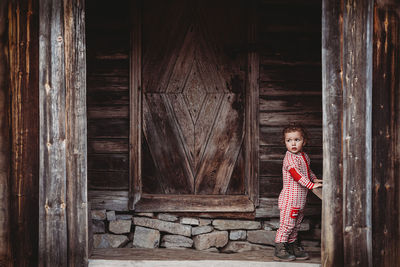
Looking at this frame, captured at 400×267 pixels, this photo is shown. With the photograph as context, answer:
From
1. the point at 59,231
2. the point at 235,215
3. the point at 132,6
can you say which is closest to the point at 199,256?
the point at 235,215

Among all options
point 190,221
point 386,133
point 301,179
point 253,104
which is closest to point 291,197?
point 301,179

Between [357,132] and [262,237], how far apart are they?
1.93 metres

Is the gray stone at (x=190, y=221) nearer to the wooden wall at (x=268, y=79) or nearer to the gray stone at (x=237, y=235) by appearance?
the gray stone at (x=237, y=235)

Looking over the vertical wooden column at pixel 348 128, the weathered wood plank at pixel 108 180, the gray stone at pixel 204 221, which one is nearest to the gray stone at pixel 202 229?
the gray stone at pixel 204 221

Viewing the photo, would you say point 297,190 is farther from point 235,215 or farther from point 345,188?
point 235,215

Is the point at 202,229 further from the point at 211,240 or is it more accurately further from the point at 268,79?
the point at 268,79

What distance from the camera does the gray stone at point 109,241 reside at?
4.53 meters

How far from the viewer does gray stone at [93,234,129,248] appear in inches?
178

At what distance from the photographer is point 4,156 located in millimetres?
3336

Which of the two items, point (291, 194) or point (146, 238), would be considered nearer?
point (291, 194)

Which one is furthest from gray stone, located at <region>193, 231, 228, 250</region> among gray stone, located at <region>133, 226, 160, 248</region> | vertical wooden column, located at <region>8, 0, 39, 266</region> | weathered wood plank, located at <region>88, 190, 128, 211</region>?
vertical wooden column, located at <region>8, 0, 39, 266</region>

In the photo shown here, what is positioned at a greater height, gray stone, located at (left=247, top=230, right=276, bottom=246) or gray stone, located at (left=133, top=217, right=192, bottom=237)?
gray stone, located at (left=133, top=217, right=192, bottom=237)

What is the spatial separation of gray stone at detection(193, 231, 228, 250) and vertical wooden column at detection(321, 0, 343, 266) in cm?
156

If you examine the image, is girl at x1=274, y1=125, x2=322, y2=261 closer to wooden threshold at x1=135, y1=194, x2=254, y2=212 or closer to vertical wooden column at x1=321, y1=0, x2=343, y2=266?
vertical wooden column at x1=321, y1=0, x2=343, y2=266
